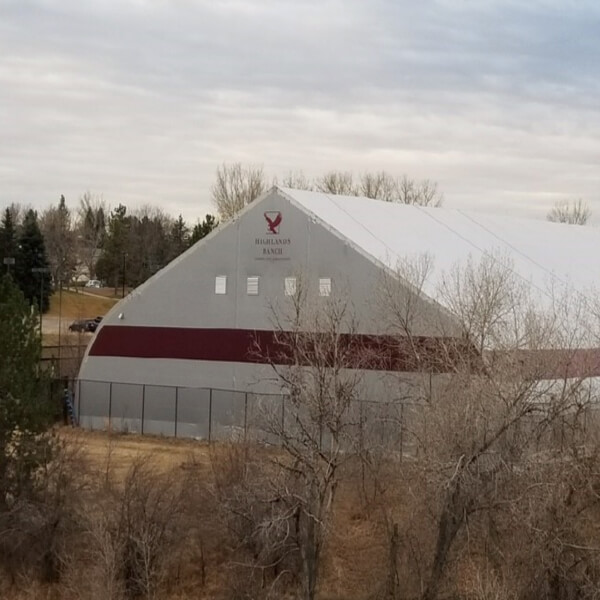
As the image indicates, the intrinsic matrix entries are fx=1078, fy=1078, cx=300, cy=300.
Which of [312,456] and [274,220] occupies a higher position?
[274,220]

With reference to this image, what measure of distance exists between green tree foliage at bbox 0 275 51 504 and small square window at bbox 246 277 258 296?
12.2 m

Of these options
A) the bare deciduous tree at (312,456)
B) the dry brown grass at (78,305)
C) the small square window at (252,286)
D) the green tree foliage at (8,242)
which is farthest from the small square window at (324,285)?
the dry brown grass at (78,305)

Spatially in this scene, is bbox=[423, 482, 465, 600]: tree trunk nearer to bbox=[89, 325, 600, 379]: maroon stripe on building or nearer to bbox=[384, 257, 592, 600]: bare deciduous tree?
bbox=[384, 257, 592, 600]: bare deciduous tree

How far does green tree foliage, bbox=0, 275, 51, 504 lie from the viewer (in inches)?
1106

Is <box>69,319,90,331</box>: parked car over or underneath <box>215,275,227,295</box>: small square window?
underneath

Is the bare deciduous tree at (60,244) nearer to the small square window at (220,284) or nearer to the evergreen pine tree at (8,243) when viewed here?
the evergreen pine tree at (8,243)

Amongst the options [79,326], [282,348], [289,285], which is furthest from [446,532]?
[79,326]

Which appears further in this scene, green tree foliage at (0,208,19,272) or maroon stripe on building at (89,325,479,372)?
green tree foliage at (0,208,19,272)

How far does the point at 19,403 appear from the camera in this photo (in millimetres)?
28500

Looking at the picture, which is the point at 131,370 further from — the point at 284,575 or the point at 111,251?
the point at 111,251

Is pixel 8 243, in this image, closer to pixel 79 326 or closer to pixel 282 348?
pixel 79 326

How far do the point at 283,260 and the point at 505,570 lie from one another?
61.2 feet

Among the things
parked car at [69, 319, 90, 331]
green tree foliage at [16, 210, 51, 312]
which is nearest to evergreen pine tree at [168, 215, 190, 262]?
green tree foliage at [16, 210, 51, 312]

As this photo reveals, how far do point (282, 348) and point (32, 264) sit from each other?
2449 inches
